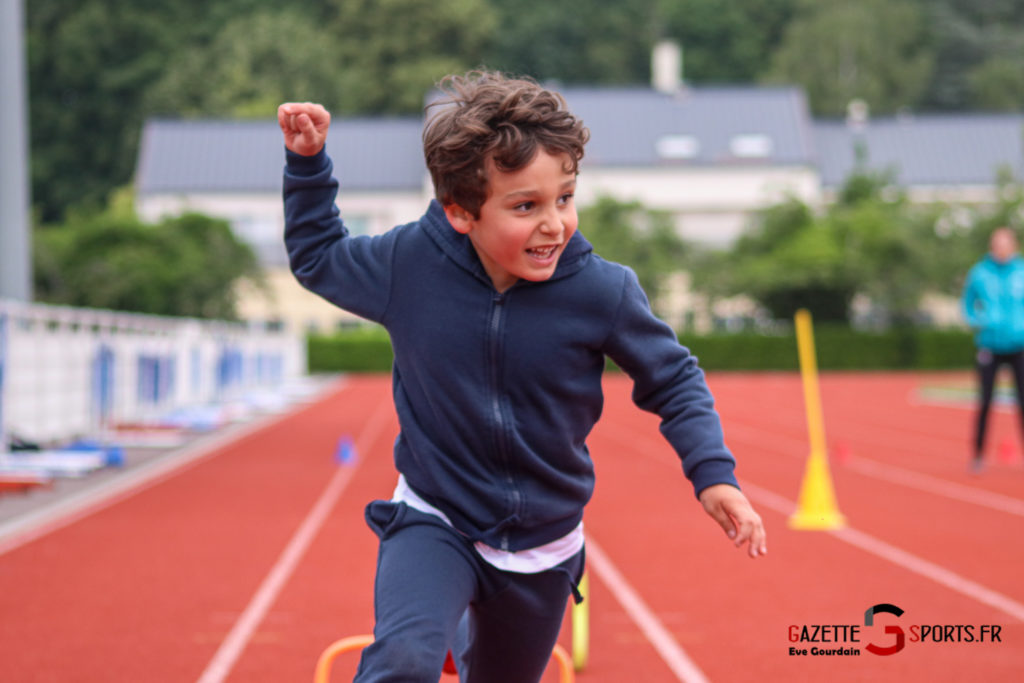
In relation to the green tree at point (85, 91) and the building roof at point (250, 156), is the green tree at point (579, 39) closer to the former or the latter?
the green tree at point (85, 91)

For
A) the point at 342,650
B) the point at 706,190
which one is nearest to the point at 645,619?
the point at 342,650

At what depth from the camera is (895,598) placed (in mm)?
6453

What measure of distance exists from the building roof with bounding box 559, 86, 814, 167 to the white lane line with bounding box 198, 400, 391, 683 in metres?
38.5

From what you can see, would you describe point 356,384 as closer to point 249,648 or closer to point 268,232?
point 268,232

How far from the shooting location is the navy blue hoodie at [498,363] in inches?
114

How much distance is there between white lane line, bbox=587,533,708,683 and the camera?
5124 millimetres

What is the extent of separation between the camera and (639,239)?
4253 cm

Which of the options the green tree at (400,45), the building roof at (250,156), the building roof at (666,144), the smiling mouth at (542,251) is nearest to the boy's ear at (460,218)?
the smiling mouth at (542,251)

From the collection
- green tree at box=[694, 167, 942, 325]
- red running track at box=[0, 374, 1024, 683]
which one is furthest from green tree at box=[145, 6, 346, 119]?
red running track at box=[0, 374, 1024, 683]

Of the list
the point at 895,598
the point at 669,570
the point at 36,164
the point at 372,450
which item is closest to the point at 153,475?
the point at 372,450

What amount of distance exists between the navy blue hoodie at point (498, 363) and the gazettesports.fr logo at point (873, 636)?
274 cm

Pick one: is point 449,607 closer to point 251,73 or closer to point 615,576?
point 615,576

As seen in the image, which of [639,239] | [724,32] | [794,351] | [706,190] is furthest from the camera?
[724,32]

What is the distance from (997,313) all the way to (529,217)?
341 inches
